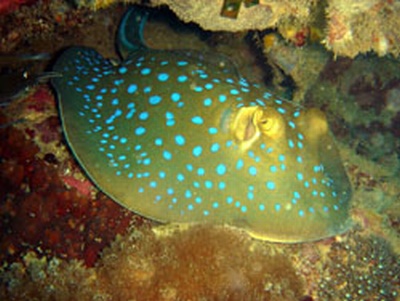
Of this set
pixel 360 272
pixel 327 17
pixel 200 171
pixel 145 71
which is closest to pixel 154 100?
pixel 145 71

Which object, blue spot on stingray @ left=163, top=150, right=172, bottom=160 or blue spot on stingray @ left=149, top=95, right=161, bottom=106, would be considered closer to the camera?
blue spot on stingray @ left=163, top=150, right=172, bottom=160

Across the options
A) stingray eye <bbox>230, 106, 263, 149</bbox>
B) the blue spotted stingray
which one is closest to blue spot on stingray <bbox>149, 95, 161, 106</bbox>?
the blue spotted stingray

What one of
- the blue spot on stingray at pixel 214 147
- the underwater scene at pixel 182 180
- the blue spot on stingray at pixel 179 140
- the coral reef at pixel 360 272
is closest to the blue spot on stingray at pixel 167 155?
the underwater scene at pixel 182 180

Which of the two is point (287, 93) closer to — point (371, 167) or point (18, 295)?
point (371, 167)

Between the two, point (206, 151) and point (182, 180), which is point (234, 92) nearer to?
point (206, 151)

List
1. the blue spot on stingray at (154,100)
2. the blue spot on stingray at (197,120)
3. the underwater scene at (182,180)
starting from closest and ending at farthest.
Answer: the underwater scene at (182,180)
the blue spot on stingray at (197,120)
the blue spot on stingray at (154,100)

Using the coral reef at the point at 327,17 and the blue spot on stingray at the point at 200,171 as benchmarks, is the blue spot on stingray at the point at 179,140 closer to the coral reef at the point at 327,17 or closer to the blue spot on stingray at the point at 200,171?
the blue spot on stingray at the point at 200,171

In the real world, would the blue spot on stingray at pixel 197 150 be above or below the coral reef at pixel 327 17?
below

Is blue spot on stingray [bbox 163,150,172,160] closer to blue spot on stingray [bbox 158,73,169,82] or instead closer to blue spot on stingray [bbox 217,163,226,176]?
blue spot on stingray [bbox 217,163,226,176]
